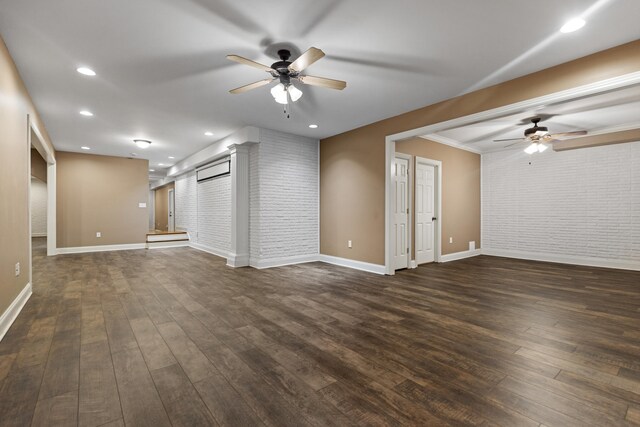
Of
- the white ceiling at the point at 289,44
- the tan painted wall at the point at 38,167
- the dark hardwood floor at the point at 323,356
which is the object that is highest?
the white ceiling at the point at 289,44

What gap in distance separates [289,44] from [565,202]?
6.87 m

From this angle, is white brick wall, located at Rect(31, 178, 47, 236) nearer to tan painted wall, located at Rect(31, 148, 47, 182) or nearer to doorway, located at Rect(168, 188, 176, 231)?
tan painted wall, located at Rect(31, 148, 47, 182)

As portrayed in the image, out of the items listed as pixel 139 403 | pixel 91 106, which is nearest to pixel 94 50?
pixel 91 106

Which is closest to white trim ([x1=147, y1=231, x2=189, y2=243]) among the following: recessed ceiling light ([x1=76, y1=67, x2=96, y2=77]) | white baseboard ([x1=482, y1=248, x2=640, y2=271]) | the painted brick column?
the painted brick column

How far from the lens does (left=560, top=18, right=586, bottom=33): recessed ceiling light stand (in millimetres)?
2447

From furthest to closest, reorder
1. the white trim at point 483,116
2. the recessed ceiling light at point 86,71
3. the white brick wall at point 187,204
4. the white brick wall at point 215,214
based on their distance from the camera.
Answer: the white brick wall at point 187,204, the white brick wall at point 215,214, the recessed ceiling light at point 86,71, the white trim at point 483,116

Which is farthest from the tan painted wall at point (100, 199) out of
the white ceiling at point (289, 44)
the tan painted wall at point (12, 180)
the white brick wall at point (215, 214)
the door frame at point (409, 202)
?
the door frame at point (409, 202)

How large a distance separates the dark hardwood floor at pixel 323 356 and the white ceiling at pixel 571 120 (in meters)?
2.70

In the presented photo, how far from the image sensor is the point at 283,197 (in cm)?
591

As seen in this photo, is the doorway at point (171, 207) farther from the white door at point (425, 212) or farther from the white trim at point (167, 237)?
the white door at point (425, 212)

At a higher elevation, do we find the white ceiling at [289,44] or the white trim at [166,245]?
the white ceiling at [289,44]

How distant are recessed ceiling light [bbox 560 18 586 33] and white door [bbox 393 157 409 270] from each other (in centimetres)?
300

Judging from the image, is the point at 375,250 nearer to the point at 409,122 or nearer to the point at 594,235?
the point at 409,122

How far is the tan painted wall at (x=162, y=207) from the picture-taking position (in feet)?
42.8
